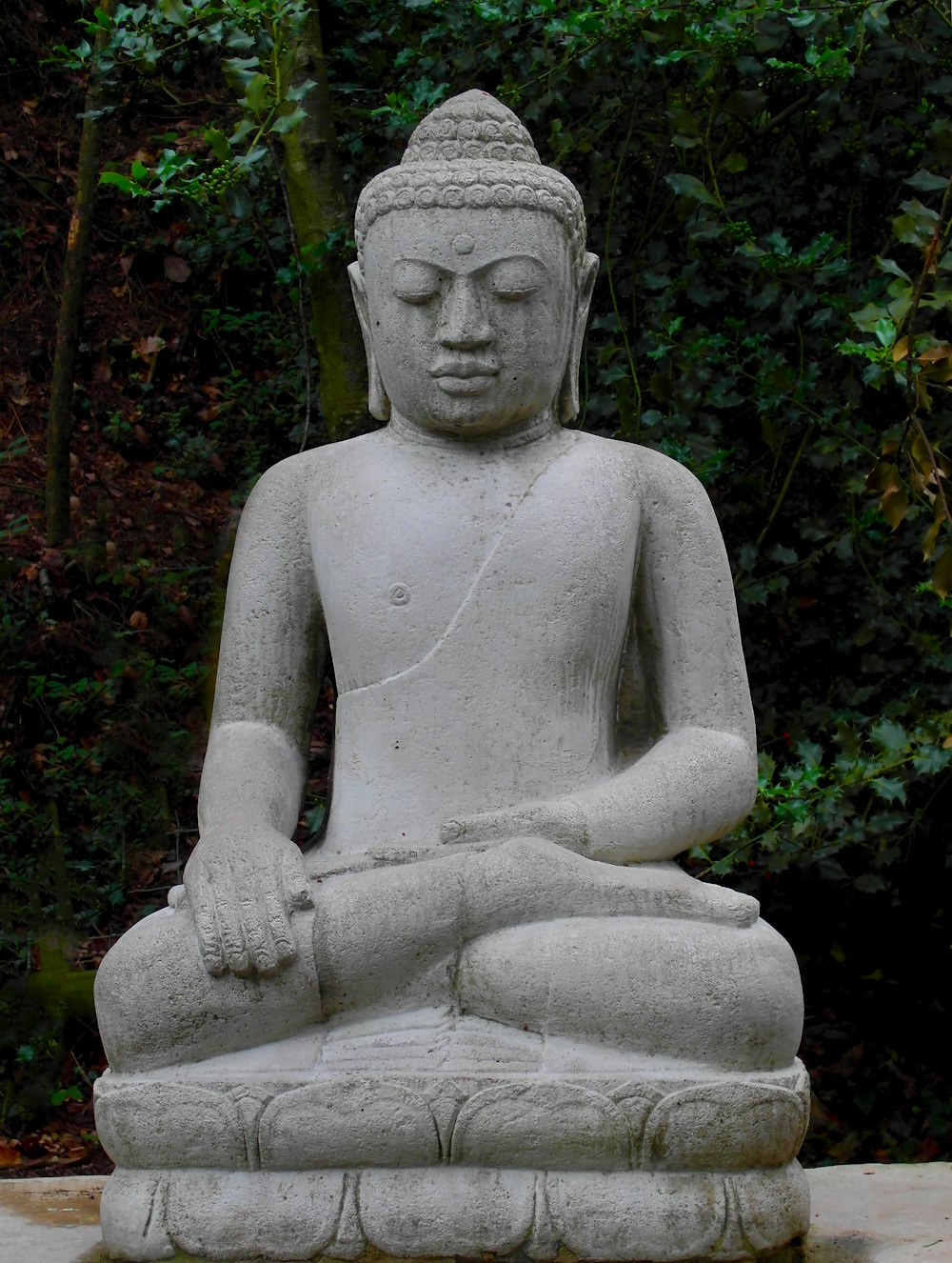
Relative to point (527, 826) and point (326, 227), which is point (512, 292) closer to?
point (527, 826)

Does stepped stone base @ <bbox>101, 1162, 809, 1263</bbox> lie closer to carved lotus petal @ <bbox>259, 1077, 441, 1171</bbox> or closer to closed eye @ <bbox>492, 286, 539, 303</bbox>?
carved lotus petal @ <bbox>259, 1077, 441, 1171</bbox>

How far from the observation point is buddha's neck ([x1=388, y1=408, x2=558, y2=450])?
4.40m

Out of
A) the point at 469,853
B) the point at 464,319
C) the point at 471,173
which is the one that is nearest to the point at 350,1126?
the point at 469,853

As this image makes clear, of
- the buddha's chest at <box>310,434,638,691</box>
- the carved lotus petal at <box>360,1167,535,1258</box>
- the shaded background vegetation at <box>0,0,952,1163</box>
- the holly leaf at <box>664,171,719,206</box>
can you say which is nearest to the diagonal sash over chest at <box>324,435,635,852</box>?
the buddha's chest at <box>310,434,638,691</box>

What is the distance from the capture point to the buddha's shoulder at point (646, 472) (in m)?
4.39

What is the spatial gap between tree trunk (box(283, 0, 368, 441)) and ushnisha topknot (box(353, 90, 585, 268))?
1.83 m

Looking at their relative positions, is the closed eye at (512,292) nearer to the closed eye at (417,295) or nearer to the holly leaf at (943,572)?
the closed eye at (417,295)

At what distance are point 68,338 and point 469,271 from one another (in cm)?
340

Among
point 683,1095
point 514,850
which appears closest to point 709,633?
point 514,850

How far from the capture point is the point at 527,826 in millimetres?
4043

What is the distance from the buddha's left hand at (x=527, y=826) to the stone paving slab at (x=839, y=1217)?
38.9 inches

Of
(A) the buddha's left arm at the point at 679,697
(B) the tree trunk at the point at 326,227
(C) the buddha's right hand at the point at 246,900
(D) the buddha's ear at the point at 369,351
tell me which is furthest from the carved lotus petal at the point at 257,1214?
(B) the tree trunk at the point at 326,227

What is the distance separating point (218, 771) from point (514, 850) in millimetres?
706

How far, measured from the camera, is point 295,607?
442 cm
